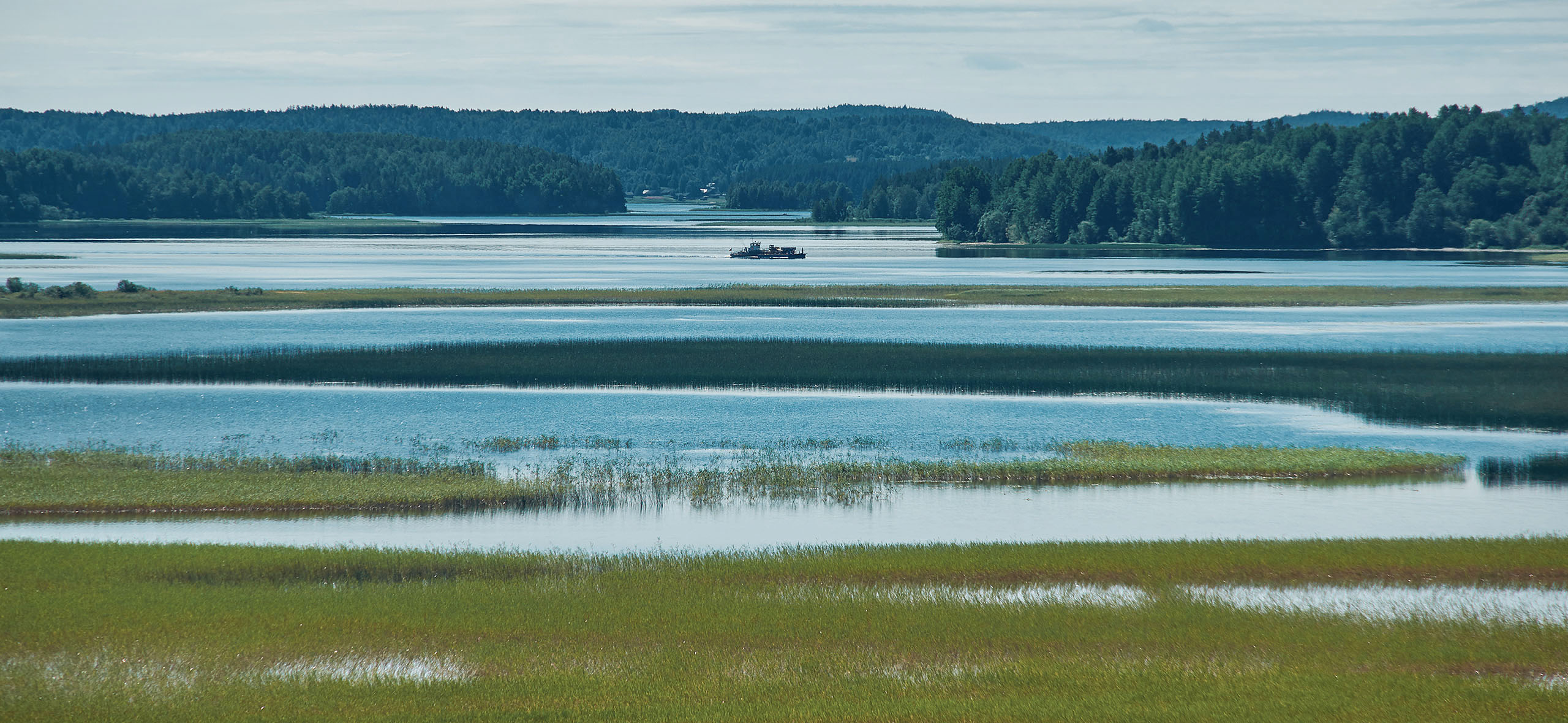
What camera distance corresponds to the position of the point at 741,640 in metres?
21.7

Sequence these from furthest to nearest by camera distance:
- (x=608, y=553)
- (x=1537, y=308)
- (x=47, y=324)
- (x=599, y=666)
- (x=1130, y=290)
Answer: (x=1130, y=290)
(x=1537, y=308)
(x=47, y=324)
(x=608, y=553)
(x=599, y=666)

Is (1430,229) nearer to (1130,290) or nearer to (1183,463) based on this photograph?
(1130,290)

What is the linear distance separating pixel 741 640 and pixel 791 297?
237 ft

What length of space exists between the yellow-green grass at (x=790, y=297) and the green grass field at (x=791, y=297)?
0.08m

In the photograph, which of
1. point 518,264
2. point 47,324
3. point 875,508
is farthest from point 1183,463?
point 518,264

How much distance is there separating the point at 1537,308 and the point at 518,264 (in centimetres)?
8697

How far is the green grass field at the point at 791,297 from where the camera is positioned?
81.5 metres

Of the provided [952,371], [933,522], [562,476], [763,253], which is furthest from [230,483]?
[763,253]

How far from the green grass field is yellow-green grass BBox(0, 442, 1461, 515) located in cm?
4795

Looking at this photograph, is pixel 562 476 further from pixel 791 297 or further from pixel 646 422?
pixel 791 297

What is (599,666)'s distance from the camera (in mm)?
20469

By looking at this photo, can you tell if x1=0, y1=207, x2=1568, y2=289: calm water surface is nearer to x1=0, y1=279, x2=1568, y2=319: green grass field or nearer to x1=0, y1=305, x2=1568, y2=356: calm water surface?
x1=0, y1=279, x2=1568, y2=319: green grass field

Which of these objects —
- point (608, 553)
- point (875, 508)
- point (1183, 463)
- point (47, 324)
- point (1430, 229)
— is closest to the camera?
point (608, 553)

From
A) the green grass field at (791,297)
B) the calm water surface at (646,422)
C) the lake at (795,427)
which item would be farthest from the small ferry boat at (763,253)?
the calm water surface at (646,422)
